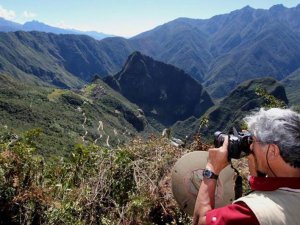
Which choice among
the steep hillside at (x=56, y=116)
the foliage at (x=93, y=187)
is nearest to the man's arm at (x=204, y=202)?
the foliage at (x=93, y=187)

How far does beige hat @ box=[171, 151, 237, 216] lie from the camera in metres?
4.90

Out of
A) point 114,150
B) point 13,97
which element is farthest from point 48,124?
point 114,150

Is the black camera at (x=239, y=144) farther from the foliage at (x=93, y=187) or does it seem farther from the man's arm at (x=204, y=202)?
the foliage at (x=93, y=187)

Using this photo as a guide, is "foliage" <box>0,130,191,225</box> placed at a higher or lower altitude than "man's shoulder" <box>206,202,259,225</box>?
lower

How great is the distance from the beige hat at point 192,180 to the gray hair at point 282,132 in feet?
5.65

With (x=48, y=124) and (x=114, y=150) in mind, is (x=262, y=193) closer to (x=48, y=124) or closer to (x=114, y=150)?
(x=114, y=150)

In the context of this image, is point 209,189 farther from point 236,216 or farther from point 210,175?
point 236,216

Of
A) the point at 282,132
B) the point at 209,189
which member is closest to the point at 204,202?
the point at 209,189

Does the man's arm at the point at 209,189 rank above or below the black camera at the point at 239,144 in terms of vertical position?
below

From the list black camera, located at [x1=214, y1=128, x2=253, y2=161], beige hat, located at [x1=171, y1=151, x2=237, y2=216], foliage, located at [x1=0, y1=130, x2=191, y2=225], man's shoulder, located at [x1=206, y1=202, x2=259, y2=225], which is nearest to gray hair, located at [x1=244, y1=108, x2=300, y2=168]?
black camera, located at [x1=214, y1=128, x2=253, y2=161]

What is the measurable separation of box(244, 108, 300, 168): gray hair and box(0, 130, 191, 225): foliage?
9.35ft

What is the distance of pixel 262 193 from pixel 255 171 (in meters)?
0.28

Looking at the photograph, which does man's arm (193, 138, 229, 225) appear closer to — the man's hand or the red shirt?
the man's hand

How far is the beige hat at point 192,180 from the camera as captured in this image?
16.1 feet
